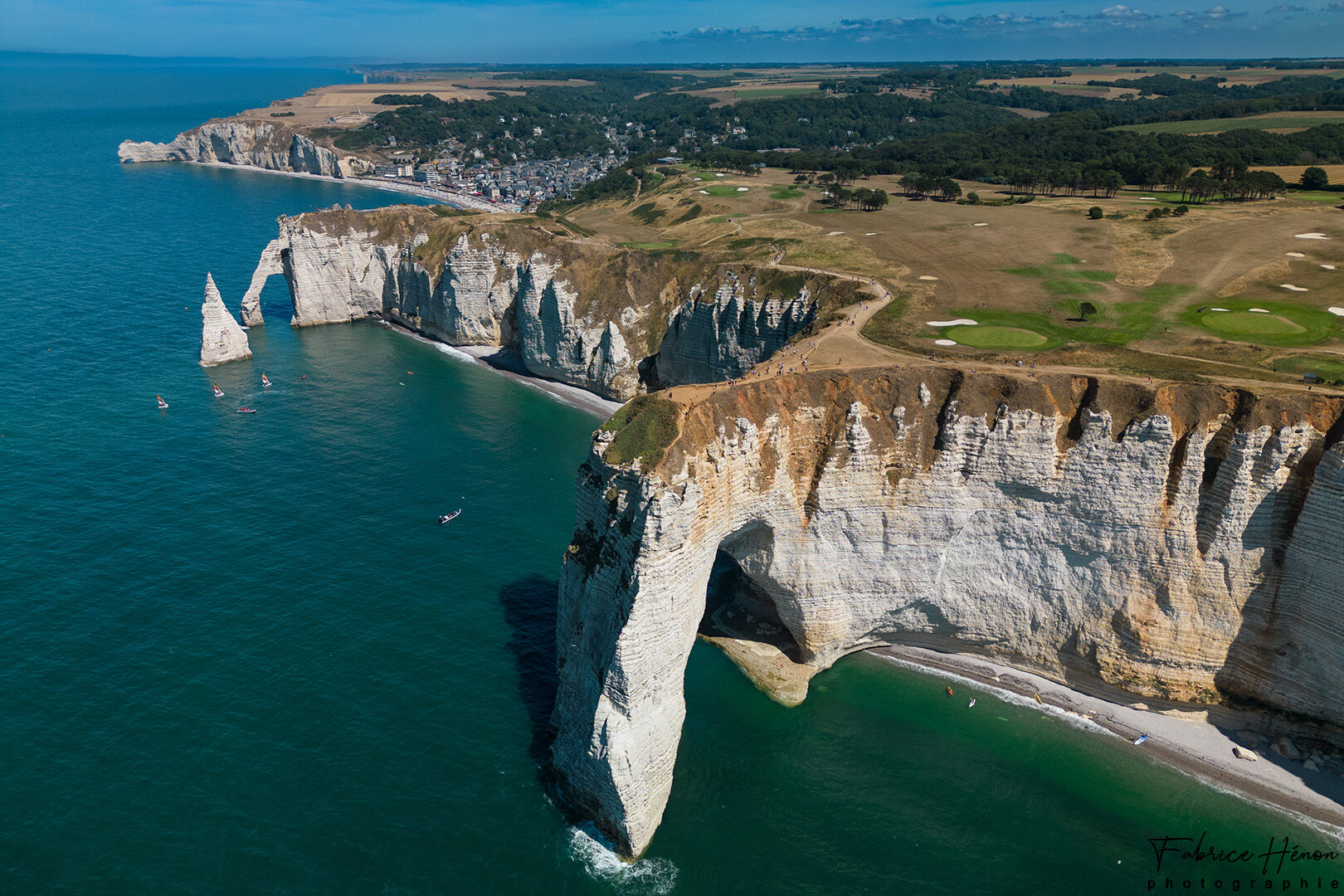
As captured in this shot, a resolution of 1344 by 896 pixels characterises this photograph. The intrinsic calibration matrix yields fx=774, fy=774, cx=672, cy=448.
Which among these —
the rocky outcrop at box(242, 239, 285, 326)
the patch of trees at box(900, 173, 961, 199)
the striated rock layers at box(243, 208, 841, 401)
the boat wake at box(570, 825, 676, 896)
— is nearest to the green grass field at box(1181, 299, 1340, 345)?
the striated rock layers at box(243, 208, 841, 401)

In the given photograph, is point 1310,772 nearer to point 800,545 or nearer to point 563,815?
point 800,545

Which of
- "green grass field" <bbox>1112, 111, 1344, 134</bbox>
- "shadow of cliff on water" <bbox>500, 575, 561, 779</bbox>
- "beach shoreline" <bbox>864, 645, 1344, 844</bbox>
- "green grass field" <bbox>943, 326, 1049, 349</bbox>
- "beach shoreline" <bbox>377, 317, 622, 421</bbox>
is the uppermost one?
"green grass field" <bbox>1112, 111, 1344, 134</bbox>

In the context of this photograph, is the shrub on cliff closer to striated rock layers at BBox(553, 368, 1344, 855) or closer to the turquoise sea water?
striated rock layers at BBox(553, 368, 1344, 855)

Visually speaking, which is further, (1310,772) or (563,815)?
(1310,772)

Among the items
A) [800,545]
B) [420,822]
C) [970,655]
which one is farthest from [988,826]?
[420,822]

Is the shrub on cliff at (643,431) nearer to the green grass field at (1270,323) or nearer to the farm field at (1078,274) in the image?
the farm field at (1078,274)

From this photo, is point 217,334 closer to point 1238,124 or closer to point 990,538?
point 990,538
